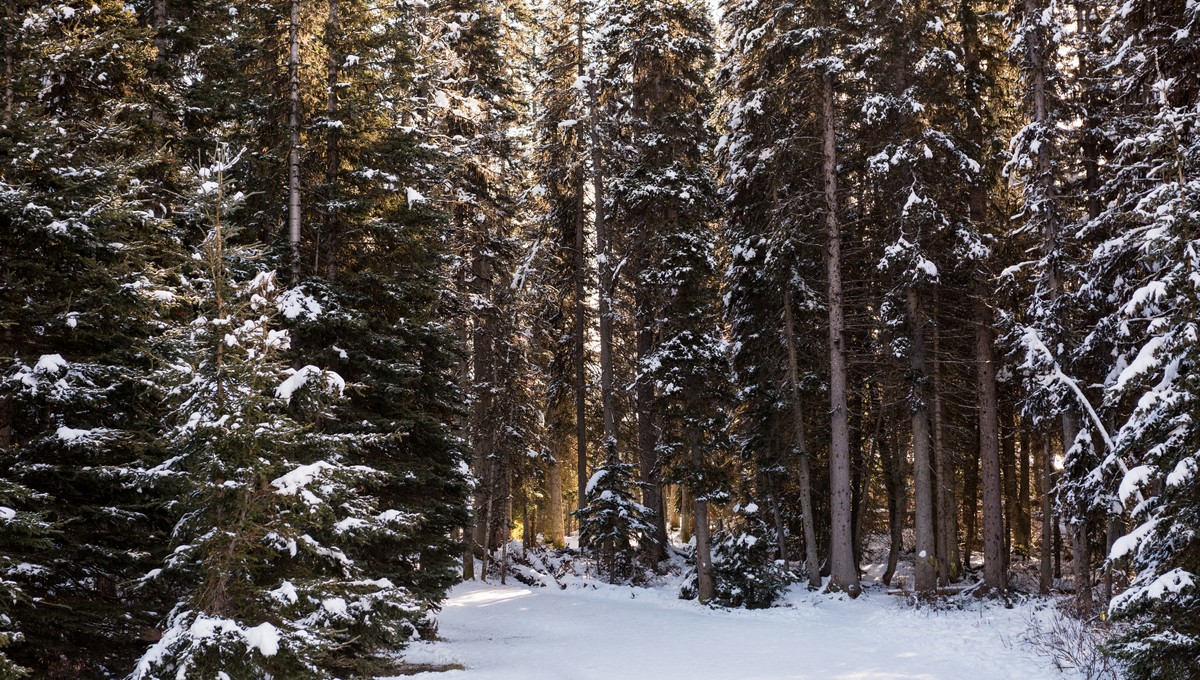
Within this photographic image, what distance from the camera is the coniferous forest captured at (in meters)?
8.92

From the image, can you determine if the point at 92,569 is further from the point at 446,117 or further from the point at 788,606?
the point at 446,117

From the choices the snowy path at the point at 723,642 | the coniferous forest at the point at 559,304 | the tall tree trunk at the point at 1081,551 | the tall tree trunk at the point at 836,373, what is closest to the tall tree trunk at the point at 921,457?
the coniferous forest at the point at 559,304

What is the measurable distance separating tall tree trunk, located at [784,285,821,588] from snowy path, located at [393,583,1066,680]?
3.07ft

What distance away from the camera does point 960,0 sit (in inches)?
797

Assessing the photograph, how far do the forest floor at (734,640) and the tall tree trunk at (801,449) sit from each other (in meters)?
0.84

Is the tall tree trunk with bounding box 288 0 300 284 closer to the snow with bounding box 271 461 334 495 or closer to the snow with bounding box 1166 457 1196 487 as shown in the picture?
the snow with bounding box 271 461 334 495

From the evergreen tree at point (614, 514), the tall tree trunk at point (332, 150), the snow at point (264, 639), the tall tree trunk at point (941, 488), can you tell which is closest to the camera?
the snow at point (264, 639)

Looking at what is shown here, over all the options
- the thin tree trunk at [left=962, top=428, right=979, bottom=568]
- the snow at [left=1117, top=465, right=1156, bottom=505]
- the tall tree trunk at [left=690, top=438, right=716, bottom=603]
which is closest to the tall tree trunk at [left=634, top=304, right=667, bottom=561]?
the tall tree trunk at [left=690, top=438, right=716, bottom=603]

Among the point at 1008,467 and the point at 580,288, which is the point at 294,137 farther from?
the point at 1008,467

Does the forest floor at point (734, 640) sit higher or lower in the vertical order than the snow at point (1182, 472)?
lower

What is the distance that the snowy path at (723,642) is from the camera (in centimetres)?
1272

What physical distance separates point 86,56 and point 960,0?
65.9 feet

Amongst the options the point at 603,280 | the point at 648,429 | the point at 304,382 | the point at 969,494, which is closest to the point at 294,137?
the point at 304,382

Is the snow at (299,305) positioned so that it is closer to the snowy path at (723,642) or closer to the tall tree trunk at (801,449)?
the snowy path at (723,642)
